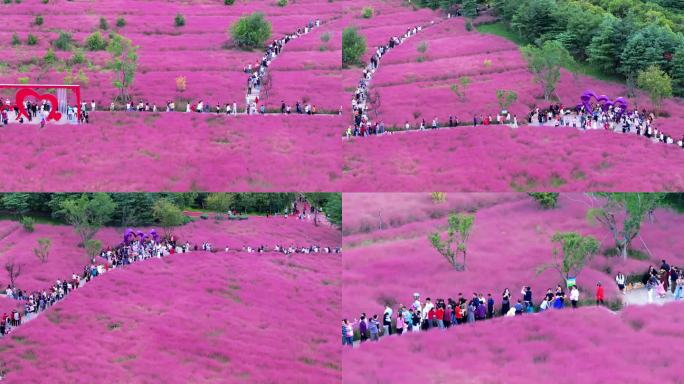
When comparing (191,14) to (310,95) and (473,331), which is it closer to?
(310,95)

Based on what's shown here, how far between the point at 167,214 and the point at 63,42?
26.4 metres

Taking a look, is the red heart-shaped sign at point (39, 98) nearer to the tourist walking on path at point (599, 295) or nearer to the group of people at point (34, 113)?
the group of people at point (34, 113)

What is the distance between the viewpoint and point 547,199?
51969 mm

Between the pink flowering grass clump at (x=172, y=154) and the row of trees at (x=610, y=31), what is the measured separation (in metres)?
19.2

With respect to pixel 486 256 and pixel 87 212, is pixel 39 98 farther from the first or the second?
pixel 486 256

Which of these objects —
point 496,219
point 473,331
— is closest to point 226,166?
point 496,219

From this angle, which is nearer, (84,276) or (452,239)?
(452,239)

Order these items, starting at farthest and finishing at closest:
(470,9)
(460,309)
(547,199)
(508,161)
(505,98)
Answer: (470,9) → (505,98) → (508,161) → (547,199) → (460,309)

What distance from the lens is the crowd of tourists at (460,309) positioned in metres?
41.5

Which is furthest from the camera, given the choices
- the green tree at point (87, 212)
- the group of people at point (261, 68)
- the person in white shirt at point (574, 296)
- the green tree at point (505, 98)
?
the group of people at point (261, 68)

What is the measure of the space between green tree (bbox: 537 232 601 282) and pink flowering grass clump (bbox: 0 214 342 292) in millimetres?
15126

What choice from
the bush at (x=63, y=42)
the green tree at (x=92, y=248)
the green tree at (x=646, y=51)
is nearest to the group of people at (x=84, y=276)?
the green tree at (x=92, y=248)

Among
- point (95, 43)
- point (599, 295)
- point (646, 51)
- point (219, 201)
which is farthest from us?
point (95, 43)

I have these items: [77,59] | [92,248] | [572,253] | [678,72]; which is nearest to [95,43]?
[77,59]
